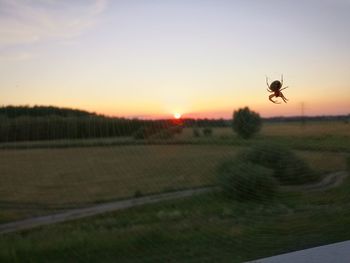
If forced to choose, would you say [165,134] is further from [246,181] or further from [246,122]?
[246,181]

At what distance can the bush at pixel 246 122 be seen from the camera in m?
3.04

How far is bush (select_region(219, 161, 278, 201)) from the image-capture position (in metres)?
5.21

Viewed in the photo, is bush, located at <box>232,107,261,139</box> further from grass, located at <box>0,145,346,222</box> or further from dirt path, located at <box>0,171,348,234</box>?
dirt path, located at <box>0,171,348,234</box>

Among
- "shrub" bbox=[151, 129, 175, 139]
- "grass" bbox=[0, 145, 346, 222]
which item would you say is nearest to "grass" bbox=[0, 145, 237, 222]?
"grass" bbox=[0, 145, 346, 222]

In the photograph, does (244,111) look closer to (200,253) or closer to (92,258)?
(200,253)

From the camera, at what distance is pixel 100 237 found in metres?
4.92

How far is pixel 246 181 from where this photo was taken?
19.9ft

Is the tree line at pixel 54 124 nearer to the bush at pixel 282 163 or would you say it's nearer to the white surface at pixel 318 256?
the white surface at pixel 318 256

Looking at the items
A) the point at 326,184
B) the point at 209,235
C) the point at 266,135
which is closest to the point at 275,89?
the point at 266,135

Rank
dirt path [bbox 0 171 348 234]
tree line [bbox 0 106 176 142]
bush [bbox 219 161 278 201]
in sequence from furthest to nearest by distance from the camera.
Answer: dirt path [bbox 0 171 348 234]
bush [bbox 219 161 278 201]
tree line [bbox 0 106 176 142]

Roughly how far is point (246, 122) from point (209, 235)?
5.92 ft

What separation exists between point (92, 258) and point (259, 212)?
6.05 feet

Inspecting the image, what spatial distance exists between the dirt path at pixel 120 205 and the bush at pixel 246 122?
10.3ft

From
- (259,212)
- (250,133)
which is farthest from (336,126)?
(259,212)
